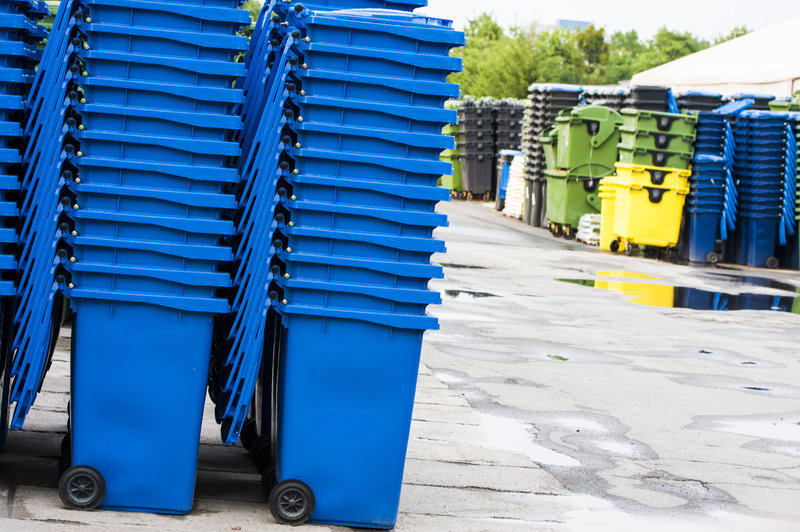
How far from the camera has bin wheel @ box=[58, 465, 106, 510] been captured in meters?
4.15

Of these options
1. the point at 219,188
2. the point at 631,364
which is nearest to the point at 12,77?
the point at 219,188

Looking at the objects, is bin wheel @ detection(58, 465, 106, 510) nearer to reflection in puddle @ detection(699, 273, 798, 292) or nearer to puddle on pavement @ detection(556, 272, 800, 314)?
puddle on pavement @ detection(556, 272, 800, 314)

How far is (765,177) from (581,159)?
355 centimetres

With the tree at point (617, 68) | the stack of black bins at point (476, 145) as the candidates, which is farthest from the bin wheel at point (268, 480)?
the tree at point (617, 68)

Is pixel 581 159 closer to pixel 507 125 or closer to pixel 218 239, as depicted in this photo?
pixel 507 125

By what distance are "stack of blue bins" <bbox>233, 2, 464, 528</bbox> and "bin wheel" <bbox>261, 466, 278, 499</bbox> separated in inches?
7.0

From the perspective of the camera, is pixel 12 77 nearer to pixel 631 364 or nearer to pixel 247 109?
pixel 247 109

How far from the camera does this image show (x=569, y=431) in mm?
6566

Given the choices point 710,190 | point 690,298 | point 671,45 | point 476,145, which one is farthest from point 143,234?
point 671,45

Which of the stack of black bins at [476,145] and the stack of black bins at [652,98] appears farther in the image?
the stack of black bins at [476,145]

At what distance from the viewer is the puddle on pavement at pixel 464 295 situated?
38.7ft

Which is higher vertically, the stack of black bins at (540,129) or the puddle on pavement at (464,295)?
the stack of black bins at (540,129)

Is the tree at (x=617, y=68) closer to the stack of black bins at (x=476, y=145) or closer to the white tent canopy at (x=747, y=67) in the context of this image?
the white tent canopy at (x=747, y=67)

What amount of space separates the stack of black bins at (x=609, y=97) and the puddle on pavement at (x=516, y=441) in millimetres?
14550
